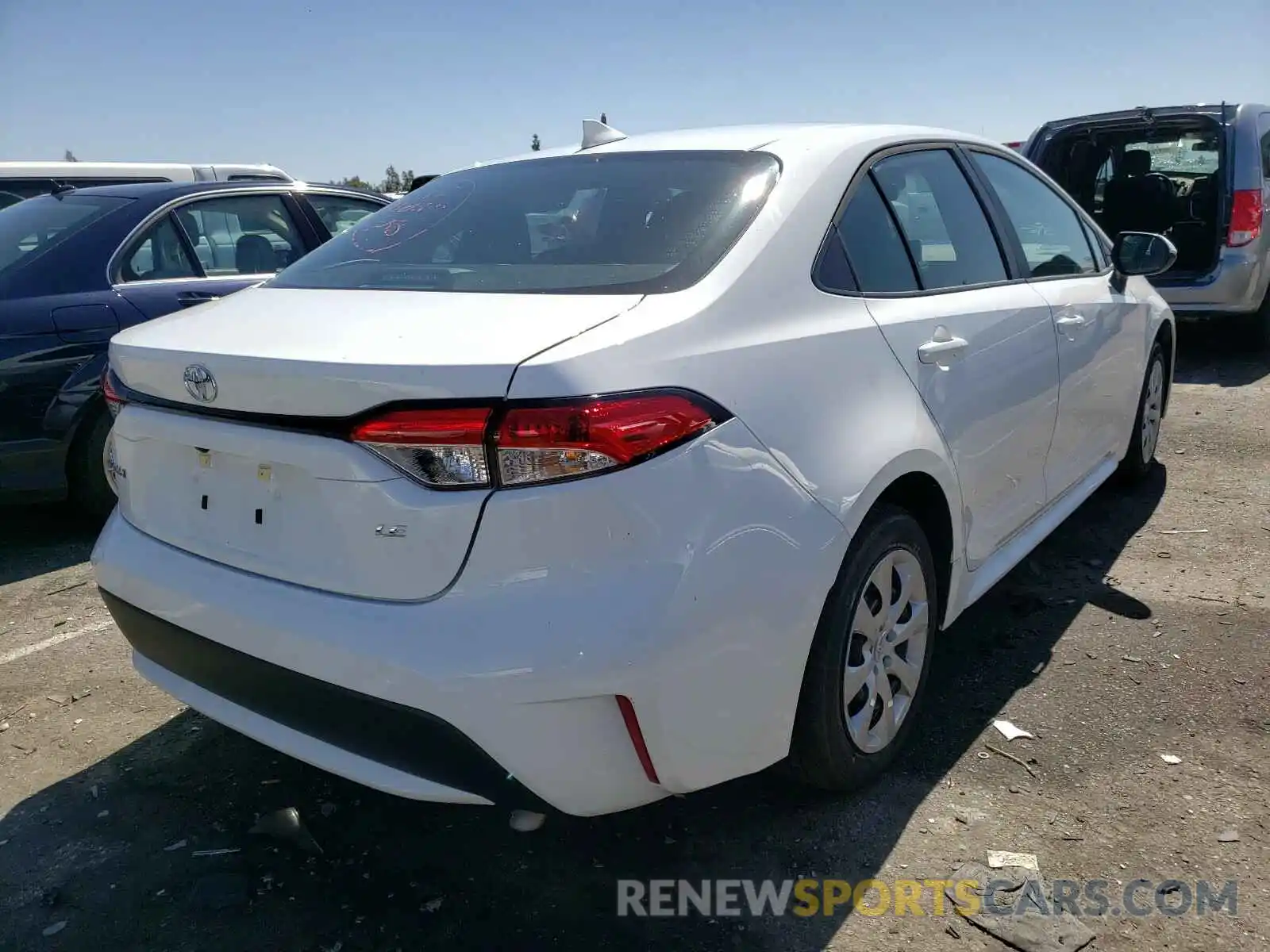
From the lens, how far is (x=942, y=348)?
8.34 feet

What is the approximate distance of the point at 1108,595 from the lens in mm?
3682

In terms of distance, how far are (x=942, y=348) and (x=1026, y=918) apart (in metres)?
1.34

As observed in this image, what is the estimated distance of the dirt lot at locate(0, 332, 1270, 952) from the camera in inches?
82.5

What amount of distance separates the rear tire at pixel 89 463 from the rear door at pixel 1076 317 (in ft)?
12.2

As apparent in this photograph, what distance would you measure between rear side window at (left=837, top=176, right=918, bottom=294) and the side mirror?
1811 millimetres

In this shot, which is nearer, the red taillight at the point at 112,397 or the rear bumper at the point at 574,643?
the rear bumper at the point at 574,643

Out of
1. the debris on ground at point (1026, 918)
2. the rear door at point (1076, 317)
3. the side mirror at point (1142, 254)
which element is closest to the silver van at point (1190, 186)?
the rear door at point (1076, 317)

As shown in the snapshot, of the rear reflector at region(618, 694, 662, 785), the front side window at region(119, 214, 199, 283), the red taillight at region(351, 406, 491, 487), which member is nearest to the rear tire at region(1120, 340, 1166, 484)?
the rear reflector at region(618, 694, 662, 785)

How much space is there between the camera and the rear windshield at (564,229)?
2178 millimetres

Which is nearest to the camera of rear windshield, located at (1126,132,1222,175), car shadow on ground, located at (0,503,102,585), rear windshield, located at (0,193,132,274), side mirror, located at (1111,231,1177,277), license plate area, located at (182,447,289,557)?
license plate area, located at (182,447,289,557)

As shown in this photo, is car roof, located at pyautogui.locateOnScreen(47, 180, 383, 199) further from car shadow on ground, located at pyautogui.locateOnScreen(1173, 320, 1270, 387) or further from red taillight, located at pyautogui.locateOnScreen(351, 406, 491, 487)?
car shadow on ground, located at pyautogui.locateOnScreen(1173, 320, 1270, 387)

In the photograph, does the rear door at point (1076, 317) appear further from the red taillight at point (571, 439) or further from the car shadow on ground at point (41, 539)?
the car shadow on ground at point (41, 539)

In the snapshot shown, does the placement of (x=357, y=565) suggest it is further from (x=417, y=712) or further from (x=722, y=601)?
(x=722, y=601)

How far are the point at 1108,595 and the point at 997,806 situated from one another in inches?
61.1
